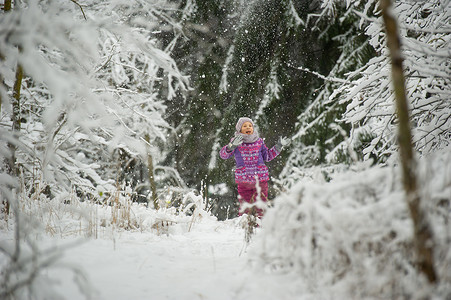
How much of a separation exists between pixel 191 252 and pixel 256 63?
584cm

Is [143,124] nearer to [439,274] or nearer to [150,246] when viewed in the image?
[150,246]

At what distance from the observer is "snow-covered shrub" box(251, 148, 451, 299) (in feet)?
3.55

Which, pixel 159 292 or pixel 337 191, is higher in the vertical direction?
pixel 337 191

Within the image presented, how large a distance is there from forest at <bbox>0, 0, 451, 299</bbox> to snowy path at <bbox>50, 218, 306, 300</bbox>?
93 mm

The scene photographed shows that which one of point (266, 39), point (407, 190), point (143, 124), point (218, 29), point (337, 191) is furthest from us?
point (218, 29)

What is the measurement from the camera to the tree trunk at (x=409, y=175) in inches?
39.2

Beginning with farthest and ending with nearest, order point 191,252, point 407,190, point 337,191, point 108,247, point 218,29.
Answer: point 218,29 → point 191,252 → point 108,247 → point 337,191 → point 407,190

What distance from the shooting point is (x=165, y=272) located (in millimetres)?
1777

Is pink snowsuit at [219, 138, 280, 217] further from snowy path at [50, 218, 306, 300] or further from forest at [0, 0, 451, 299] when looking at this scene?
snowy path at [50, 218, 306, 300]

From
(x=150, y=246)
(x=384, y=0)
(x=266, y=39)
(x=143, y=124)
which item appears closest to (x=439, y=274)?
(x=384, y=0)

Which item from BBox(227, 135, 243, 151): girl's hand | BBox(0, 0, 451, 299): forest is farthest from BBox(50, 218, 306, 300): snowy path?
BBox(227, 135, 243, 151): girl's hand

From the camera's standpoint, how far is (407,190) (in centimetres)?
104

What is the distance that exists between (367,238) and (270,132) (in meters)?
5.72

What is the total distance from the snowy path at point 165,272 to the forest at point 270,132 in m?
0.09
